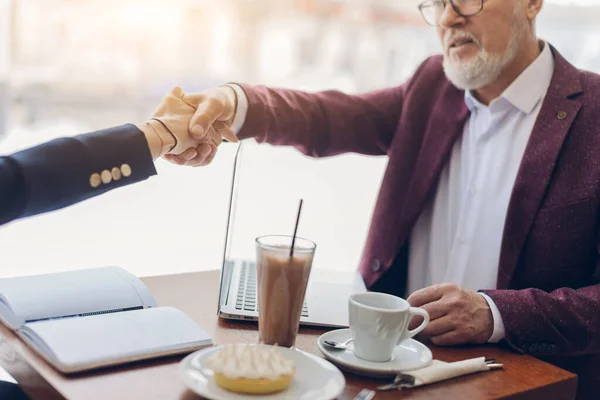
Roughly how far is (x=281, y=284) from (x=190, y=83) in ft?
4.77

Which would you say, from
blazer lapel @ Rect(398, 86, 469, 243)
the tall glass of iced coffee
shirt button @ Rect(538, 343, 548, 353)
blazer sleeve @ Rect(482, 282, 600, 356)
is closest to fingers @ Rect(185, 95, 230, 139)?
the tall glass of iced coffee

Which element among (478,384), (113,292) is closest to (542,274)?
(478,384)

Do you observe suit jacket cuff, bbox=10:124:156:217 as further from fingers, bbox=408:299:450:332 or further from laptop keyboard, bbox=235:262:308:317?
fingers, bbox=408:299:450:332

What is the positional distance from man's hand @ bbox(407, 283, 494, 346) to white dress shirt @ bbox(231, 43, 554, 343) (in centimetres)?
41

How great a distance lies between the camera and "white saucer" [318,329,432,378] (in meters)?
0.83

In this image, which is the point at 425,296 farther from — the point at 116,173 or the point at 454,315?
the point at 116,173

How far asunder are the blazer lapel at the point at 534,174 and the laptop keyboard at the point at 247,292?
0.51m

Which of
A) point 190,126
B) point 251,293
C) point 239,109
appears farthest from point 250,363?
point 239,109

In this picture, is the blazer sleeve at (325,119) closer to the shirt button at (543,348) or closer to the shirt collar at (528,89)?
the shirt collar at (528,89)

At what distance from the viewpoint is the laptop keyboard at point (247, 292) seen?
1060 millimetres

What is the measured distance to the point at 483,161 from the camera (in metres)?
1.53

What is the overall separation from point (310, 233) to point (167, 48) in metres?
0.89

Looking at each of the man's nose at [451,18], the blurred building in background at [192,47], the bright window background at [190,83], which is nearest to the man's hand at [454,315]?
the man's nose at [451,18]

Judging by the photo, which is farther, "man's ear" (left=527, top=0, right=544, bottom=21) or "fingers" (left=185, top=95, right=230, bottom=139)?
"man's ear" (left=527, top=0, right=544, bottom=21)
